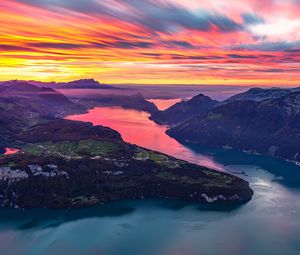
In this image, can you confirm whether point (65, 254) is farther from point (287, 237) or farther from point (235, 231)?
point (287, 237)

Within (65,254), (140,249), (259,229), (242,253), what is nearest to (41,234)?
(65,254)

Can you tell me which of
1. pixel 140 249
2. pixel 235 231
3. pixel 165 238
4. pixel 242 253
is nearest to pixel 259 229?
pixel 235 231

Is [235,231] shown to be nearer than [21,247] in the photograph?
No

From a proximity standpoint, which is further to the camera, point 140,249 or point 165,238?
point 165,238

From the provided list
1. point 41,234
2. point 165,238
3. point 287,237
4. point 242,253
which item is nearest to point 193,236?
point 165,238

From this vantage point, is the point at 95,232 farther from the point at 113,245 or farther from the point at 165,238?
the point at 165,238

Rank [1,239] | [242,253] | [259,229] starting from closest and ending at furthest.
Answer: [242,253] → [1,239] → [259,229]

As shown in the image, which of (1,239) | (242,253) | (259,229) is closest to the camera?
(242,253)

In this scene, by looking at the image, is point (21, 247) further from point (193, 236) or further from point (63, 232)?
point (193, 236)
